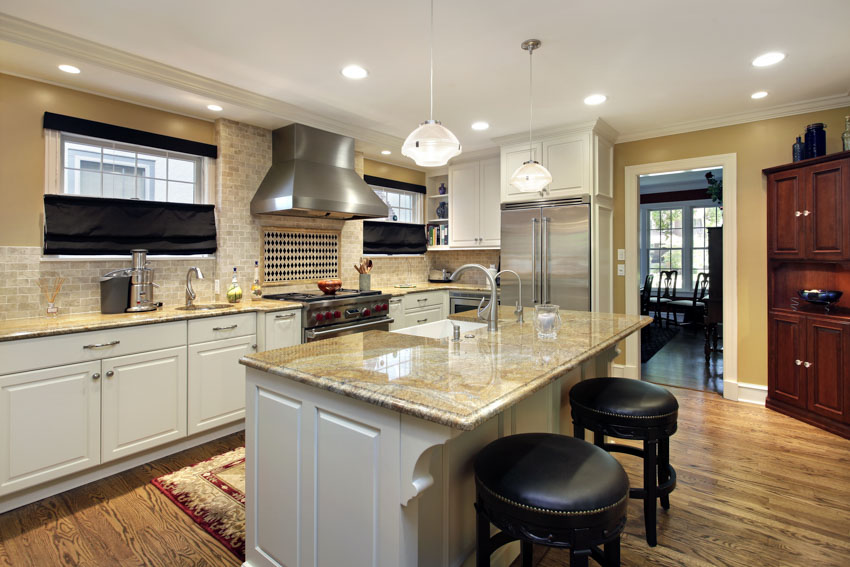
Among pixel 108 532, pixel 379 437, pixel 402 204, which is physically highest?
pixel 402 204

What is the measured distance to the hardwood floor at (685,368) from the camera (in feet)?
14.6

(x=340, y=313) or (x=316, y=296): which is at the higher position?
(x=316, y=296)

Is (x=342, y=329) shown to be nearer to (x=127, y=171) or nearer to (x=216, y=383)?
(x=216, y=383)

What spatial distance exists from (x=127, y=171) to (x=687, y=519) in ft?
13.6

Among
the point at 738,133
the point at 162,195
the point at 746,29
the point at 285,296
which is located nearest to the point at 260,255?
the point at 285,296

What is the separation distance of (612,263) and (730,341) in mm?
1246

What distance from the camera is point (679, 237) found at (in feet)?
28.6

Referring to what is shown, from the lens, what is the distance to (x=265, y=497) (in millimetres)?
1644

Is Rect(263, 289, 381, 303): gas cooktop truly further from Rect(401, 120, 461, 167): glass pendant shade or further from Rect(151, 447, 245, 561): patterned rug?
Rect(401, 120, 461, 167): glass pendant shade

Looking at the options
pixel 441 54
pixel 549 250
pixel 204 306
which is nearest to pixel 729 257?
pixel 549 250

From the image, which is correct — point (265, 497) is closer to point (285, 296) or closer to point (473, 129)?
point (285, 296)

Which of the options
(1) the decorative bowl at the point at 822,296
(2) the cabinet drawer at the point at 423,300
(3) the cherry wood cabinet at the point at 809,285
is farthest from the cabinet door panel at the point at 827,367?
(2) the cabinet drawer at the point at 423,300

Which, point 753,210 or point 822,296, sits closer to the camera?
point 822,296

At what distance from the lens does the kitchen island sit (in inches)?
47.0
